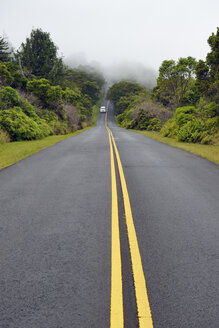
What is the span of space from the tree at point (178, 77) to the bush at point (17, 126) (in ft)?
58.3

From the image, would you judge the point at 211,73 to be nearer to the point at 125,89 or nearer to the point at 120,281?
the point at 120,281

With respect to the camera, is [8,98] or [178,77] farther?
[178,77]

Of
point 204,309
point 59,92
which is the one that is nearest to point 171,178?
point 204,309

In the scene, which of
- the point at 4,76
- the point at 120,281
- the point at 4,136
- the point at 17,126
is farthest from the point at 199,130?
the point at 4,76

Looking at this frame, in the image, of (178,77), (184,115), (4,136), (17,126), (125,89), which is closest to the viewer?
(4,136)

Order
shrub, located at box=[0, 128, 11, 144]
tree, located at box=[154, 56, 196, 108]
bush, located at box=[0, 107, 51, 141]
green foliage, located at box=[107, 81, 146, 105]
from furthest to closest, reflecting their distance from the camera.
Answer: green foliage, located at box=[107, 81, 146, 105], tree, located at box=[154, 56, 196, 108], bush, located at box=[0, 107, 51, 141], shrub, located at box=[0, 128, 11, 144]

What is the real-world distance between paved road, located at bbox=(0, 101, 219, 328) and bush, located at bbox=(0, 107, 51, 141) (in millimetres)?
12160

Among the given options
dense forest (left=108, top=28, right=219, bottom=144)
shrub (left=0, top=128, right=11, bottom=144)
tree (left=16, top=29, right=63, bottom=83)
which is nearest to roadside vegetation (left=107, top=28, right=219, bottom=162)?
dense forest (left=108, top=28, right=219, bottom=144)

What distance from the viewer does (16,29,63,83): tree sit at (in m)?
38.3

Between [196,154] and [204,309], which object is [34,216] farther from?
[196,154]

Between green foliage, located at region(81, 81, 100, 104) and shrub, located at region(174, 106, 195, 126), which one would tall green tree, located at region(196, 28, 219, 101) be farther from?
green foliage, located at region(81, 81, 100, 104)

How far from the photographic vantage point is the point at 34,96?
29906 mm

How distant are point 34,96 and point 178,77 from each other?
17662 mm

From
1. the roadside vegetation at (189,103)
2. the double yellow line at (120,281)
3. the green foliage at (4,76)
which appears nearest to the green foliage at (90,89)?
the roadside vegetation at (189,103)
